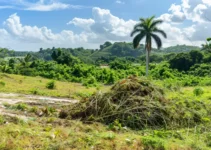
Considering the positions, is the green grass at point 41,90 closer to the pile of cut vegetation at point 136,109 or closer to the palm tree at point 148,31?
the pile of cut vegetation at point 136,109

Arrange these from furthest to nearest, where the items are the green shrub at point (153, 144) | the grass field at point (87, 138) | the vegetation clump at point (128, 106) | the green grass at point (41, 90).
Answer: the green grass at point (41, 90) < the vegetation clump at point (128, 106) < the green shrub at point (153, 144) < the grass field at point (87, 138)

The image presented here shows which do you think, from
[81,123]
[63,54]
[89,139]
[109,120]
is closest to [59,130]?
[89,139]

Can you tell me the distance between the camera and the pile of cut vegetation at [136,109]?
336 inches

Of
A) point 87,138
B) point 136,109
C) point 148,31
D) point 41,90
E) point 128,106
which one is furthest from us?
point 148,31

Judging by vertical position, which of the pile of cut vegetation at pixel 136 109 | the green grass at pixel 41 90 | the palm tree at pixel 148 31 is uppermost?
the palm tree at pixel 148 31

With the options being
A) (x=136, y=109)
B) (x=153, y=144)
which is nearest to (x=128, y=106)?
(x=136, y=109)

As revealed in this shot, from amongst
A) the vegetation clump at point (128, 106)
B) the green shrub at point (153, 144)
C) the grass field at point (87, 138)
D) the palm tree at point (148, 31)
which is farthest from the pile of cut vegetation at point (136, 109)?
the palm tree at point (148, 31)

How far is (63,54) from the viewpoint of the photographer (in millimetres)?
55688

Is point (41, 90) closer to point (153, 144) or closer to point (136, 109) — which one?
point (136, 109)

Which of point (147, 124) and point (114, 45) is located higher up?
point (114, 45)

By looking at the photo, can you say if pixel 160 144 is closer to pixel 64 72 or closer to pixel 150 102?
pixel 150 102

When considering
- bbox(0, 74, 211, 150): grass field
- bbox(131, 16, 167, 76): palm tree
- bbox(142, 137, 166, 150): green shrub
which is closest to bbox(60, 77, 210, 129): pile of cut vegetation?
bbox(0, 74, 211, 150): grass field

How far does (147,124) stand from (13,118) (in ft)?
12.7

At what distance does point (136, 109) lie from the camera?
876 cm
